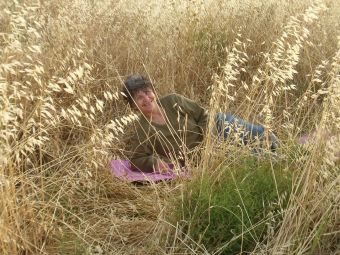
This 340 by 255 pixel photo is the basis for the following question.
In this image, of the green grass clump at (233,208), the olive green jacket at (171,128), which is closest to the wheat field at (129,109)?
the green grass clump at (233,208)

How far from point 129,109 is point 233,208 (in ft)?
5.72

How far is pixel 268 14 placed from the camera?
4.14 metres

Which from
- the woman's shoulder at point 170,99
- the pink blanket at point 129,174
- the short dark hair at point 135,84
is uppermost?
the short dark hair at point 135,84

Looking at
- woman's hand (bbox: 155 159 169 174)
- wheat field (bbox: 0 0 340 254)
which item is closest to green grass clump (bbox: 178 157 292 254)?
wheat field (bbox: 0 0 340 254)

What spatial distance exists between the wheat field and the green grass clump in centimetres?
5

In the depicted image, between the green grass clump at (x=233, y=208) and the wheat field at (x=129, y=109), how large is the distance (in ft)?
0.16

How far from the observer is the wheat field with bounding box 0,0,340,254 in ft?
5.62

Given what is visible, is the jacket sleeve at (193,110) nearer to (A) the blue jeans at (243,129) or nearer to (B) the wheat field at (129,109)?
(B) the wheat field at (129,109)

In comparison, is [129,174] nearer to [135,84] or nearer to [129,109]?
A: [135,84]

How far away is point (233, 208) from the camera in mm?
1833

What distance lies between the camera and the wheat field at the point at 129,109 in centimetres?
171

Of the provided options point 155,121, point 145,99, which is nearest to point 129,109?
point 155,121

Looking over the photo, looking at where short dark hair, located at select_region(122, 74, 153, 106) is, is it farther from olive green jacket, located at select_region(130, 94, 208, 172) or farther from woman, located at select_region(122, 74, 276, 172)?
olive green jacket, located at select_region(130, 94, 208, 172)

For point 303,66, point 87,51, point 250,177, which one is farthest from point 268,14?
point 250,177
